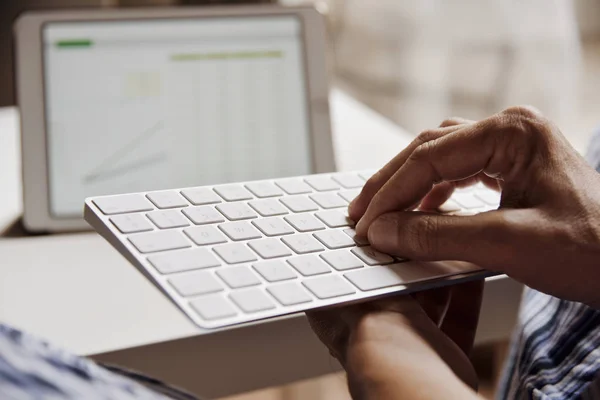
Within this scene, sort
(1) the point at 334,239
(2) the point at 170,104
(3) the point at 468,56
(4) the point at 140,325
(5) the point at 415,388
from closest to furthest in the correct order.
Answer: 1. (5) the point at 415,388
2. (1) the point at 334,239
3. (4) the point at 140,325
4. (2) the point at 170,104
5. (3) the point at 468,56

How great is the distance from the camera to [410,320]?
43 centimetres

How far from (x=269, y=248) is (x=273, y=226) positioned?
30 mm

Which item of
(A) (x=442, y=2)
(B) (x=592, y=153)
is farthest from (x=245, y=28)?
(A) (x=442, y=2)

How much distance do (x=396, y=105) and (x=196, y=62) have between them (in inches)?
34.5

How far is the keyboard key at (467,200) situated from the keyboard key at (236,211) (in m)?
0.17

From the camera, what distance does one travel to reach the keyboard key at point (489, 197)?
1.80ft

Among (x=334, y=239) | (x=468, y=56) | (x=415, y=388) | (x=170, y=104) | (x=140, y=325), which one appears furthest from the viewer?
(x=468, y=56)

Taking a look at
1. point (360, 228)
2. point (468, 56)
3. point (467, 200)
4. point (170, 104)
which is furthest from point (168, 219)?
point (468, 56)

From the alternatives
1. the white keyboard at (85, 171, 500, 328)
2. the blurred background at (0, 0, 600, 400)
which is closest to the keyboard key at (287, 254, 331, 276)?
the white keyboard at (85, 171, 500, 328)

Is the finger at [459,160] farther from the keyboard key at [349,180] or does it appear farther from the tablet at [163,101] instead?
the tablet at [163,101]

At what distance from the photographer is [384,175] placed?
0.50m

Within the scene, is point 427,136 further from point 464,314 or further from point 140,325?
point 140,325

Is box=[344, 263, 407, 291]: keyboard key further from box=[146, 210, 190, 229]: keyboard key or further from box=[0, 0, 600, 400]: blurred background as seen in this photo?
box=[0, 0, 600, 400]: blurred background

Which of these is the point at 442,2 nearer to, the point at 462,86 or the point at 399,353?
the point at 462,86
